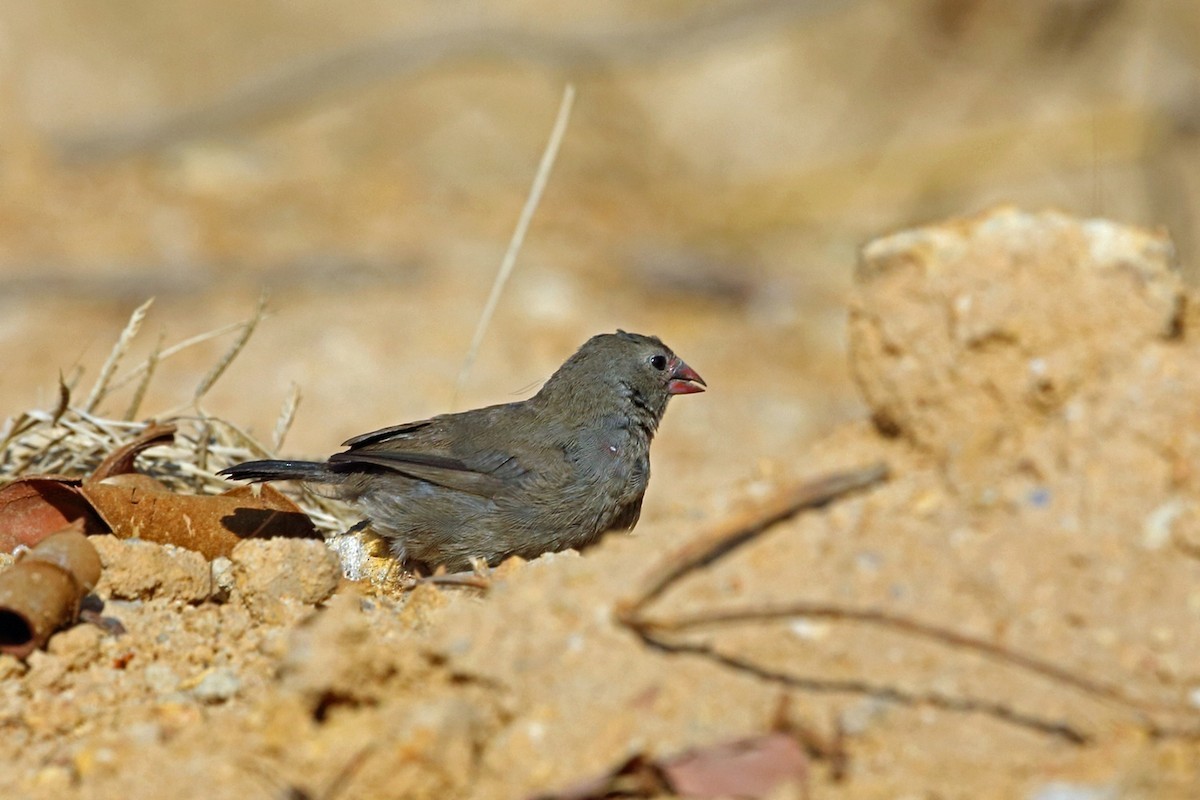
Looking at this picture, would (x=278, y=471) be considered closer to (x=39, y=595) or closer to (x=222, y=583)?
(x=222, y=583)

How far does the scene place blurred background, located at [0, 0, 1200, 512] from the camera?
33.9 feet

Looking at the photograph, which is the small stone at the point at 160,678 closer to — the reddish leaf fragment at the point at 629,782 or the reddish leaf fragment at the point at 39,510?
the reddish leaf fragment at the point at 39,510

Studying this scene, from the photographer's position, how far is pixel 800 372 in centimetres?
962

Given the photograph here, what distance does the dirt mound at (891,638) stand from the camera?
242 cm

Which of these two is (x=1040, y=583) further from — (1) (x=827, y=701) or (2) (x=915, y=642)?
(1) (x=827, y=701)

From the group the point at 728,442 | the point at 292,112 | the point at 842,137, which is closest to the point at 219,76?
the point at 292,112

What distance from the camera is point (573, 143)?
1205 centimetres

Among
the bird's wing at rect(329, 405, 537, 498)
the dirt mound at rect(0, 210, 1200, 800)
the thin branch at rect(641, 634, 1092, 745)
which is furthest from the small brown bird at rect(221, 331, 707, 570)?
the thin branch at rect(641, 634, 1092, 745)

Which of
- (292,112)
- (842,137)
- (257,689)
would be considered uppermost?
(842,137)

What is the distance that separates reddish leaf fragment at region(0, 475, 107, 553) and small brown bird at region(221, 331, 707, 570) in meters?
0.66

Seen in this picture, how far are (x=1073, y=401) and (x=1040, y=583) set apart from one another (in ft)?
1.41

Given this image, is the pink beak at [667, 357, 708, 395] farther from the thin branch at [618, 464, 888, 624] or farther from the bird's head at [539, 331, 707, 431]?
the thin branch at [618, 464, 888, 624]

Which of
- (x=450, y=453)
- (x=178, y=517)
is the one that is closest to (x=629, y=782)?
(x=178, y=517)

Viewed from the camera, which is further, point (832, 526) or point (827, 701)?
point (832, 526)
